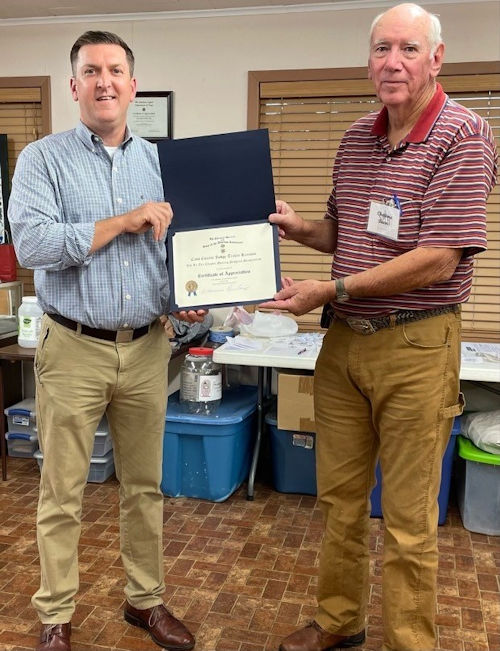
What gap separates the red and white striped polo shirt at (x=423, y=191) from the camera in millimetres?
1550

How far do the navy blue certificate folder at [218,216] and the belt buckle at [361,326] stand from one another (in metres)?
0.25

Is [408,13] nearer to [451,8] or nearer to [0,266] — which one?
[451,8]

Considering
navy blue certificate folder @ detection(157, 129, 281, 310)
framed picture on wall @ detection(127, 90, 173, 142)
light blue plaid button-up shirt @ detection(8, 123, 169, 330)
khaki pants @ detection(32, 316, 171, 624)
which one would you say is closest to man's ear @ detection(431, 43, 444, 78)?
navy blue certificate folder @ detection(157, 129, 281, 310)

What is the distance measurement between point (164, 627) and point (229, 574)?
20.2 inches

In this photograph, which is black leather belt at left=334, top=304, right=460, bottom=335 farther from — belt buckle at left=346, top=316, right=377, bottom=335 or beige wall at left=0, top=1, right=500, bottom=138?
beige wall at left=0, top=1, right=500, bottom=138

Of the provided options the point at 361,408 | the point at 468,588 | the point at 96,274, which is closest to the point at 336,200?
the point at 361,408

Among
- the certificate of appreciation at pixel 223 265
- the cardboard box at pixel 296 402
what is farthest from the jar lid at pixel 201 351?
the certificate of appreciation at pixel 223 265

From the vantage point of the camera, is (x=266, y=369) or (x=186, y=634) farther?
(x=266, y=369)

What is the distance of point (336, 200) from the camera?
1891 millimetres

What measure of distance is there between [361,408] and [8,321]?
107 inches

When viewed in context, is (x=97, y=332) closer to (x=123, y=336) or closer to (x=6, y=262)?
(x=123, y=336)

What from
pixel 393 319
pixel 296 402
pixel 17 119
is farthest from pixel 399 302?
pixel 17 119

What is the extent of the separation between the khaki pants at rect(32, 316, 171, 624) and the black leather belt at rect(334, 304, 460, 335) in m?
0.68

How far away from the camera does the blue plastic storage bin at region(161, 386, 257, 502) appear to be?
123 inches
